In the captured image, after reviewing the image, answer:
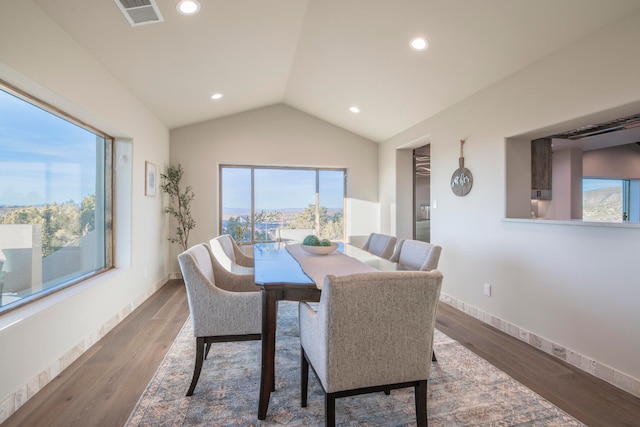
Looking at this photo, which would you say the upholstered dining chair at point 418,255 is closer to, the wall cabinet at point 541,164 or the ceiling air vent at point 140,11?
the wall cabinet at point 541,164

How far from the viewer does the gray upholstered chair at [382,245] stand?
3.13 m

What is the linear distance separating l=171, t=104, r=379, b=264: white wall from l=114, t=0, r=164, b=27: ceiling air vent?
2.95 meters

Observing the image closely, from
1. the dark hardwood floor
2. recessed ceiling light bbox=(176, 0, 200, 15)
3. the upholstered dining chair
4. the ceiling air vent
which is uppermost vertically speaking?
recessed ceiling light bbox=(176, 0, 200, 15)

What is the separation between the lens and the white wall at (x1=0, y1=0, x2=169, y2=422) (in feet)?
5.94

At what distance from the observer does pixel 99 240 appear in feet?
10.8

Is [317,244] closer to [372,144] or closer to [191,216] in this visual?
[191,216]

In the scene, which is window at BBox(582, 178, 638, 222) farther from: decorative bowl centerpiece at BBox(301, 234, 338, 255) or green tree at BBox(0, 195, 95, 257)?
green tree at BBox(0, 195, 95, 257)

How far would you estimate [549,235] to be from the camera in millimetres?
2598

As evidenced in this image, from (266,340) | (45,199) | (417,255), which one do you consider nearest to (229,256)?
(45,199)

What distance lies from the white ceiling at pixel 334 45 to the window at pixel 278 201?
1.48m

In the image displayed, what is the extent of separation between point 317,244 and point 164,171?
3.20 m

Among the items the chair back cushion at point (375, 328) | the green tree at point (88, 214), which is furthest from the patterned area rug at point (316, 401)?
the green tree at point (88, 214)

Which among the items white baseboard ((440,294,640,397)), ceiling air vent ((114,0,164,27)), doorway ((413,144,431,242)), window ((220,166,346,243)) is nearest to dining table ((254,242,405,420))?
white baseboard ((440,294,640,397))

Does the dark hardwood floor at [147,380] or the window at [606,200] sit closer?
the dark hardwood floor at [147,380]
